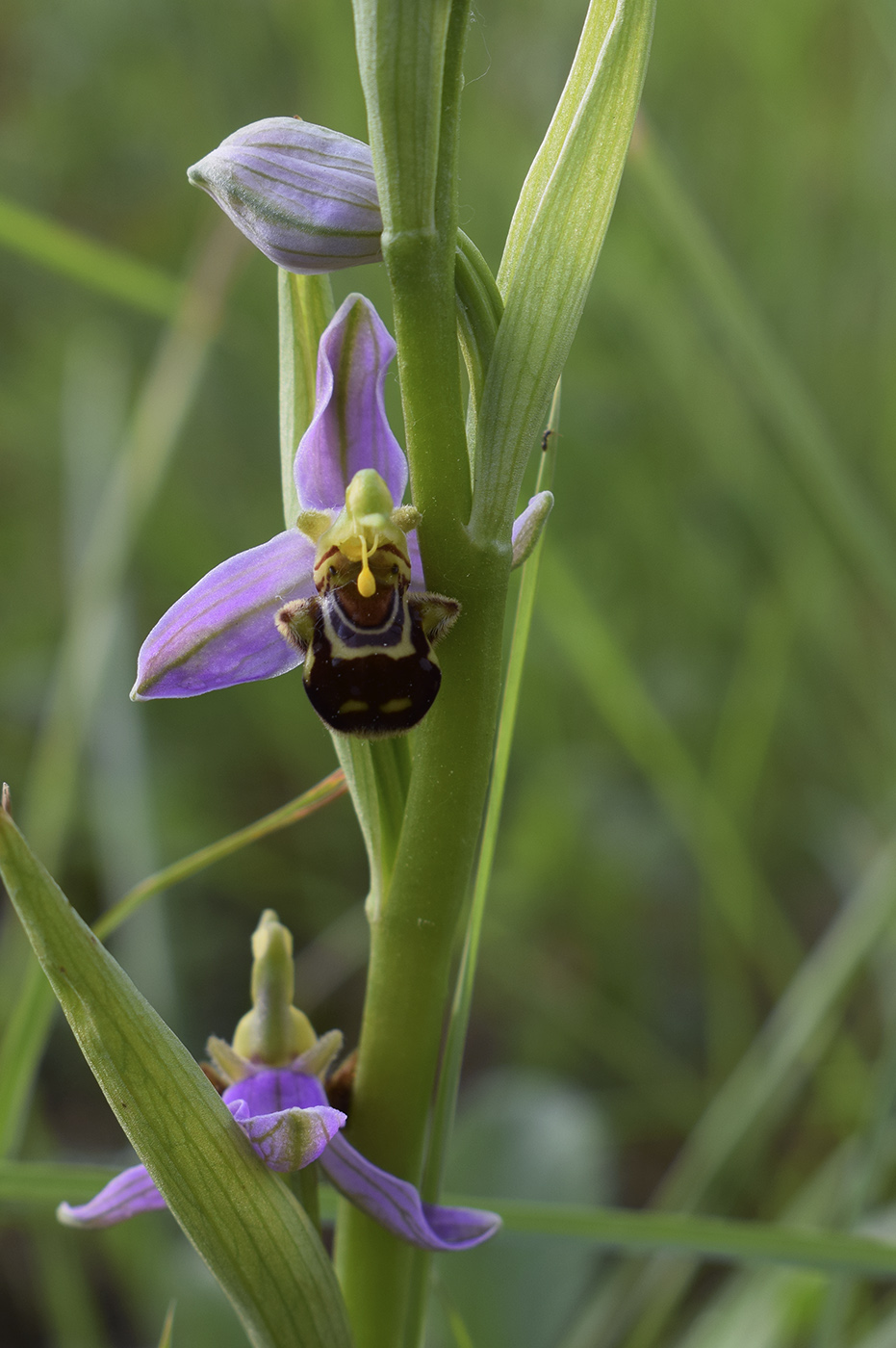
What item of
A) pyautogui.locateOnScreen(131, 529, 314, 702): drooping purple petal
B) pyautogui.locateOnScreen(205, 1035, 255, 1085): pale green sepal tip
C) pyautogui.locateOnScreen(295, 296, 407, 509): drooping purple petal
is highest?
pyautogui.locateOnScreen(295, 296, 407, 509): drooping purple petal

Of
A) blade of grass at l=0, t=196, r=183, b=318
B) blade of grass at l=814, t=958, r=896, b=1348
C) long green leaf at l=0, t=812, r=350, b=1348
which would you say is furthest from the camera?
blade of grass at l=0, t=196, r=183, b=318

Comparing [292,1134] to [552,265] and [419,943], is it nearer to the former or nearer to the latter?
[419,943]

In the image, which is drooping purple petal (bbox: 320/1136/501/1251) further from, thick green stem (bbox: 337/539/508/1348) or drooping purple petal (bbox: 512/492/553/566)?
drooping purple petal (bbox: 512/492/553/566)

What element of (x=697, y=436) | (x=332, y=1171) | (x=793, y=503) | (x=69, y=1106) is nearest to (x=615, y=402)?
(x=697, y=436)

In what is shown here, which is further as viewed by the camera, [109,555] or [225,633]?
[109,555]

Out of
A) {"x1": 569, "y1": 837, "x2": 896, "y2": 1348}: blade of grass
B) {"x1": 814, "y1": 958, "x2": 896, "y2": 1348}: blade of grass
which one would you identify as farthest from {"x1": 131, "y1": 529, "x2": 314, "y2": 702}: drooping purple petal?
{"x1": 569, "y1": 837, "x2": 896, "y2": 1348}: blade of grass

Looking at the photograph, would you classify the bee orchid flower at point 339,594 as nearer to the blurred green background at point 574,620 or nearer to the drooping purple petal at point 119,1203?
the drooping purple petal at point 119,1203

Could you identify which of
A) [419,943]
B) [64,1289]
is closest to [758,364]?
[419,943]
